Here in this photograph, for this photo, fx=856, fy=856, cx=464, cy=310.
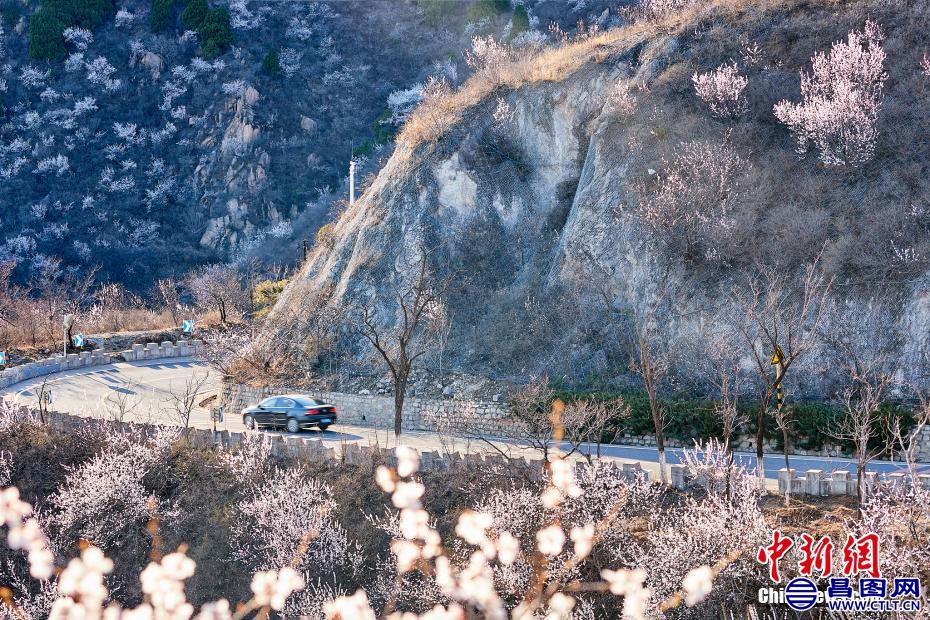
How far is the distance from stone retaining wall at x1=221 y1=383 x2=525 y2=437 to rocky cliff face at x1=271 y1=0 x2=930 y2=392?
202 centimetres

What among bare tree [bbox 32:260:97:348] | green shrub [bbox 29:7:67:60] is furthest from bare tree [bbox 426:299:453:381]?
green shrub [bbox 29:7:67:60]

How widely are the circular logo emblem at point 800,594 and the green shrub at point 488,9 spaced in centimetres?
6777

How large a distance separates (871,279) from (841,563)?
11621 millimetres

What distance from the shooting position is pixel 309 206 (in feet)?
221

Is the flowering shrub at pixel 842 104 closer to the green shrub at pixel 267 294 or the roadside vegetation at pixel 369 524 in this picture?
the roadside vegetation at pixel 369 524

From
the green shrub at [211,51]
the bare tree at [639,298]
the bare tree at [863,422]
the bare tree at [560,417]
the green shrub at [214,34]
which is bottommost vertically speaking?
the bare tree at [560,417]

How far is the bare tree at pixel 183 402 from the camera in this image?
1125 inches

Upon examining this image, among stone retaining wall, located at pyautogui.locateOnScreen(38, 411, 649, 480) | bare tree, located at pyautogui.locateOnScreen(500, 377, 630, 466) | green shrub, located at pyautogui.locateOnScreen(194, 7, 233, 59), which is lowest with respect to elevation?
stone retaining wall, located at pyautogui.locateOnScreen(38, 411, 649, 480)

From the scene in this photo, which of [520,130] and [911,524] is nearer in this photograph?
[911,524]

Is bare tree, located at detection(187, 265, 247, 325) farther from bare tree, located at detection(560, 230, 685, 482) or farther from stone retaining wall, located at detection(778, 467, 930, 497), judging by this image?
stone retaining wall, located at detection(778, 467, 930, 497)

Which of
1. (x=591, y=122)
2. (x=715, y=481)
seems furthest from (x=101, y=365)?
(x=715, y=481)

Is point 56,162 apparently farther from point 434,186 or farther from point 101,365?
point 434,186

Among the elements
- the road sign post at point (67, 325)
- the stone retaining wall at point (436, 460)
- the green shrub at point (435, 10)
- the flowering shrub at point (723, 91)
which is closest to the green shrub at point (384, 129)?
the green shrub at point (435, 10)

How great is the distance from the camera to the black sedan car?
92.8 ft
